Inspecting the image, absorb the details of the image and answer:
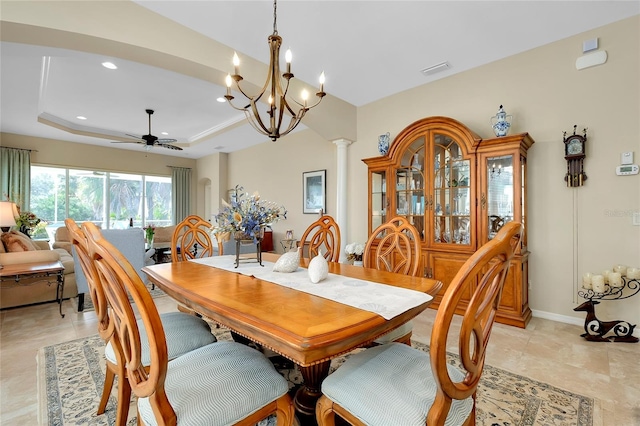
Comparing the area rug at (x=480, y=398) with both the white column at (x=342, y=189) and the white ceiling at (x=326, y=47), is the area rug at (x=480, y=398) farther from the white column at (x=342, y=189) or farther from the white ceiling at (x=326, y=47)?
the white ceiling at (x=326, y=47)

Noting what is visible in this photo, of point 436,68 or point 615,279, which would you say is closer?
point 615,279

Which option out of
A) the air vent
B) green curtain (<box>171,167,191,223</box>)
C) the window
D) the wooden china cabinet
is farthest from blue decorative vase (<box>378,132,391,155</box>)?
the window

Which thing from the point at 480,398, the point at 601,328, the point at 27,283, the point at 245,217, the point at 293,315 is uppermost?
the point at 245,217

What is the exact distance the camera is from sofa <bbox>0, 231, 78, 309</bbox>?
3.25 m

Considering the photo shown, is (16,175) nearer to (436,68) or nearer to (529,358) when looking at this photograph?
(436,68)

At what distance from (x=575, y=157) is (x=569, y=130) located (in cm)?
28

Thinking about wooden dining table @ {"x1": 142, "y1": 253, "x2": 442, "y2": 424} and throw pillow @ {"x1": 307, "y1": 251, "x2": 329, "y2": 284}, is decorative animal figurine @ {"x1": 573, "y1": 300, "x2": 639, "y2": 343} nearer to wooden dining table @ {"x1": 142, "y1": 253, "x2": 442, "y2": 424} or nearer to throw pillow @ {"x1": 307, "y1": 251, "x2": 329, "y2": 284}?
wooden dining table @ {"x1": 142, "y1": 253, "x2": 442, "y2": 424}

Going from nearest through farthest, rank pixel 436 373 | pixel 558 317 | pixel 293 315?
pixel 436 373 < pixel 293 315 < pixel 558 317

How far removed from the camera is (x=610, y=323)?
8.11 feet

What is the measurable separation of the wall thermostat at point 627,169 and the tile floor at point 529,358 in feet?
4.65

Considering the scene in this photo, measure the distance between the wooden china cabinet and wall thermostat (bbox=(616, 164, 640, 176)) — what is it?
26.9 inches

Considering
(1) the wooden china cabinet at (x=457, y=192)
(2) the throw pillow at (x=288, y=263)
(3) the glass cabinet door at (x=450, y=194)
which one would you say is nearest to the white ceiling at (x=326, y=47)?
(1) the wooden china cabinet at (x=457, y=192)

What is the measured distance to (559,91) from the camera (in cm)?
287

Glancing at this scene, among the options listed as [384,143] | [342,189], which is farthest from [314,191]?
[384,143]
